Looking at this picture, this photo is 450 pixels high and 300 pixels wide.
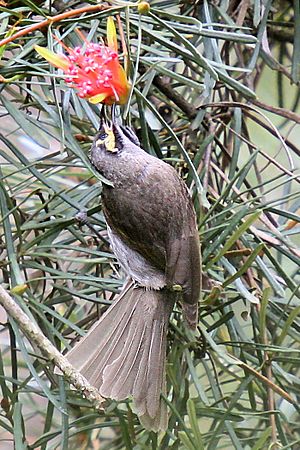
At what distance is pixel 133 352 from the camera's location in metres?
Answer: 1.20

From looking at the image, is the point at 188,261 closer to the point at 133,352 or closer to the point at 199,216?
the point at 199,216

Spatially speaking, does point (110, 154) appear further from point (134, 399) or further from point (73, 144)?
point (134, 399)

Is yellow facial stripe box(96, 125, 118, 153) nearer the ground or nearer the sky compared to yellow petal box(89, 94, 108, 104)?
nearer the ground

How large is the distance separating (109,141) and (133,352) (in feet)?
1.01

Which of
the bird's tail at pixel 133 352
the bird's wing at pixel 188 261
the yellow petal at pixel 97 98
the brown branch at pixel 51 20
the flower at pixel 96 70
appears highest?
the brown branch at pixel 51 20

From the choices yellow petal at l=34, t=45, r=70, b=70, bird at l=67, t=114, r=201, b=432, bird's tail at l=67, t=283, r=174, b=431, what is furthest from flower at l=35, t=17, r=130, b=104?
bird's tail at l=67, t=283, r=174, b=431

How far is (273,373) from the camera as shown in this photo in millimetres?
1135

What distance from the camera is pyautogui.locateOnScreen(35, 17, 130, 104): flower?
85cm

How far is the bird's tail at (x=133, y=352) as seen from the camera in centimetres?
107

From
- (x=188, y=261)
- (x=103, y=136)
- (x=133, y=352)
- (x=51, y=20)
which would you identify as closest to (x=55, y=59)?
(x=51, y=20)

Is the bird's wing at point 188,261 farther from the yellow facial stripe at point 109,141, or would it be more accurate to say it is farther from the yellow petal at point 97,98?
the yellow petal at point 97,98

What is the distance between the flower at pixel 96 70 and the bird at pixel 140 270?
15 cm

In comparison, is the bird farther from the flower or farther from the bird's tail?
the flower

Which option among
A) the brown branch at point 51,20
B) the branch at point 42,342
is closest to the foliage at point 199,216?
the brown branch at point 51,20
